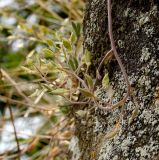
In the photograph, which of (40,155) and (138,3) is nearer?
(138,3)

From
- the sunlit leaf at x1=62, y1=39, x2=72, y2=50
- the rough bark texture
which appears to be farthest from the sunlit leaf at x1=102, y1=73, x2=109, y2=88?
the sunlit leaf at x1=62, y1=39, x2=72, y2=50

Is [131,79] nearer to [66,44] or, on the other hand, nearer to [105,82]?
[105,82]

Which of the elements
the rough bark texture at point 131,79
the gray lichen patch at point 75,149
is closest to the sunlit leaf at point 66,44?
the rough bark texture at point 131,79

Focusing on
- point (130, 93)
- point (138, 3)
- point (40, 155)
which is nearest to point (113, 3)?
point (138, 3)

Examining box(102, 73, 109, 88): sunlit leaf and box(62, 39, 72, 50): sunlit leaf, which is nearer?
box(102, 73, 109, 88): sunlit leaf

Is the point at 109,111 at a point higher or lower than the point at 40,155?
higher

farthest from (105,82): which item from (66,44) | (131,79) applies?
(66,44)

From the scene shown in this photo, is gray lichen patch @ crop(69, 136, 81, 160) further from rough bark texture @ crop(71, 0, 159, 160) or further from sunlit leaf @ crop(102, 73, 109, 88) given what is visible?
sunlit leaf @ crop(102, 73, 109, 88)

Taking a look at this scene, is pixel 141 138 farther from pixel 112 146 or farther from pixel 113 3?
pixel 113 3
